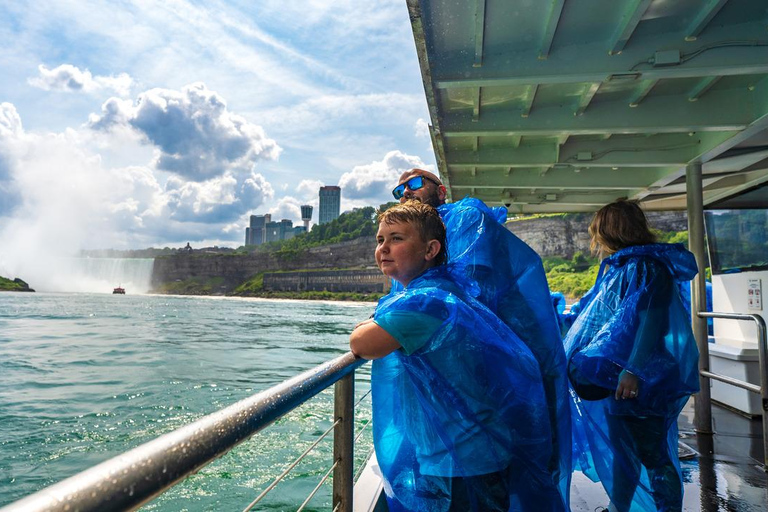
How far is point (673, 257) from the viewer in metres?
2.16

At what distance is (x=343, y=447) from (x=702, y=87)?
3.62 metres

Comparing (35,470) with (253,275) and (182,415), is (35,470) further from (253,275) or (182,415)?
(253,275)

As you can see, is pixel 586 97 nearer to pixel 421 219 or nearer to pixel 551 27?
pixel 551 27

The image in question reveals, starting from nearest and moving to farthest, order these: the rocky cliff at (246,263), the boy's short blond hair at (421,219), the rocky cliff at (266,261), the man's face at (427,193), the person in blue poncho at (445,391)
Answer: the person in blue poncho at (445,391)
the boy's short blond hair at (421,219)
the man's face at (427,193)
the rocky cliff at (266,261)
the rocky cliff at (246,263)

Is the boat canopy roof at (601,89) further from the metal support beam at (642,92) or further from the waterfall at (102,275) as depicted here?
the waterfall at (102,275)

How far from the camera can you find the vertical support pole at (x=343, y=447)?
5.26 ft

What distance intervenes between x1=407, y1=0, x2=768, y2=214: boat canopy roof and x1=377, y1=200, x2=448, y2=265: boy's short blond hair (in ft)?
5.50

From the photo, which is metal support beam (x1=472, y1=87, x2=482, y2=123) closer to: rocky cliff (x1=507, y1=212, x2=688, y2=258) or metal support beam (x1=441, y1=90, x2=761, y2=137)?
metal support beam (x1=441, y1=90, x2=761, y2=137)

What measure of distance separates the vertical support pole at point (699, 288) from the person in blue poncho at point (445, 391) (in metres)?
3.18

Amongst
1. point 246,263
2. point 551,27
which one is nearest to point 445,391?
point 551,27

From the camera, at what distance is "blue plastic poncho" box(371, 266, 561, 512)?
1.30m

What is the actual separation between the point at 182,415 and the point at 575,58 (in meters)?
10.6

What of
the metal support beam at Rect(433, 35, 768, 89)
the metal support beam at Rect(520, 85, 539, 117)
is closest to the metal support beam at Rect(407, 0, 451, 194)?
the metal support beam at Rect(433, 35, 768, 89)

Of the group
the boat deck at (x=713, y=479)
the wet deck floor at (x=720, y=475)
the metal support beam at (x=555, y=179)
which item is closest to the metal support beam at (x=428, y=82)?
the metal support beam at (x=555, y=179)
